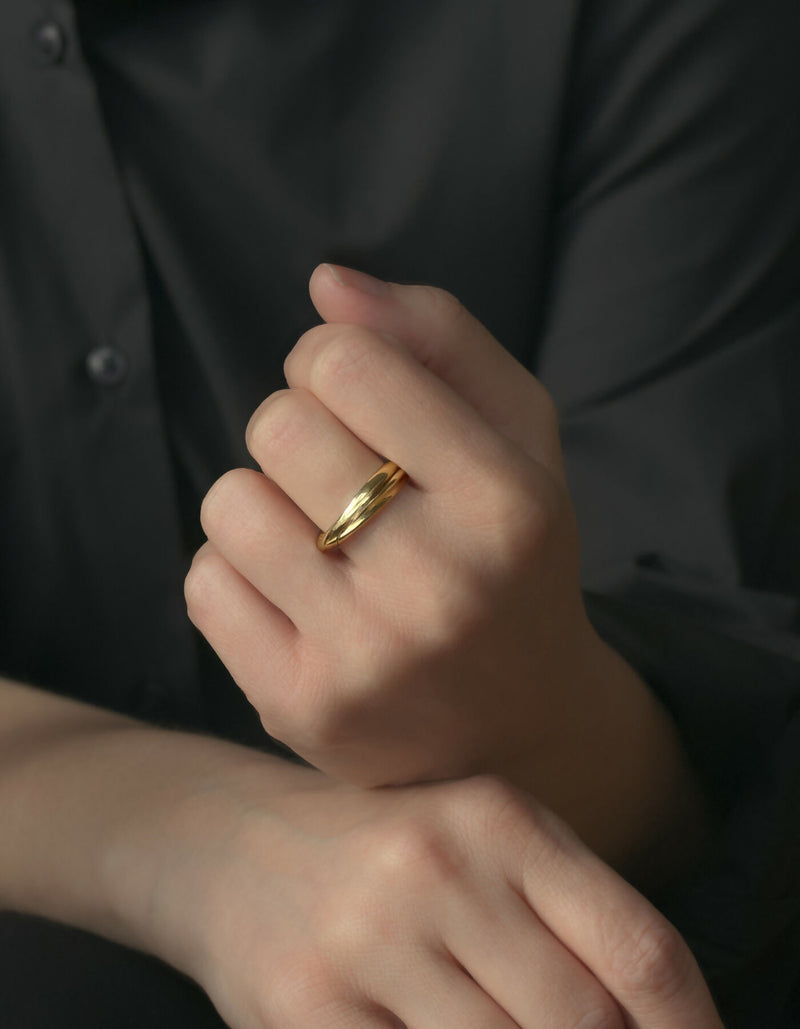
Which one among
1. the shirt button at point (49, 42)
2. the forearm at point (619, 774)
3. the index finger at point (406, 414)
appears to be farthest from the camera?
the shirt button at point (49, 42)

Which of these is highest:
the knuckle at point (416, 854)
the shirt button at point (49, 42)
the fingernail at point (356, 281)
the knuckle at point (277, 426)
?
the shirt button at point (49, 42)

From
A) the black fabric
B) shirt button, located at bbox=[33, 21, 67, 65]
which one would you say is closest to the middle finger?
the black fabric

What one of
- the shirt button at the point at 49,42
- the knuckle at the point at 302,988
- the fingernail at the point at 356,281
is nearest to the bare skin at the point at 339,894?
the knuckle at the point at 302,988

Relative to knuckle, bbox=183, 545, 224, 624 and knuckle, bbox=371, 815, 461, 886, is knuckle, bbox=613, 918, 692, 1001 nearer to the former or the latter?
knuckle, bbox=371, 815, 461, 886

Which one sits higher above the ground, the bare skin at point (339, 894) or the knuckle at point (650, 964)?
the bare skin at point (339, 894)

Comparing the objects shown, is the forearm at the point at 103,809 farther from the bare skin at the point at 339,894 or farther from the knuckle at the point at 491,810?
the knuckle at the point at 491,810

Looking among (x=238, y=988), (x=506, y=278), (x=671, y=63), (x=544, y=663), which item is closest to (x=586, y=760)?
(x=544, y=663)
